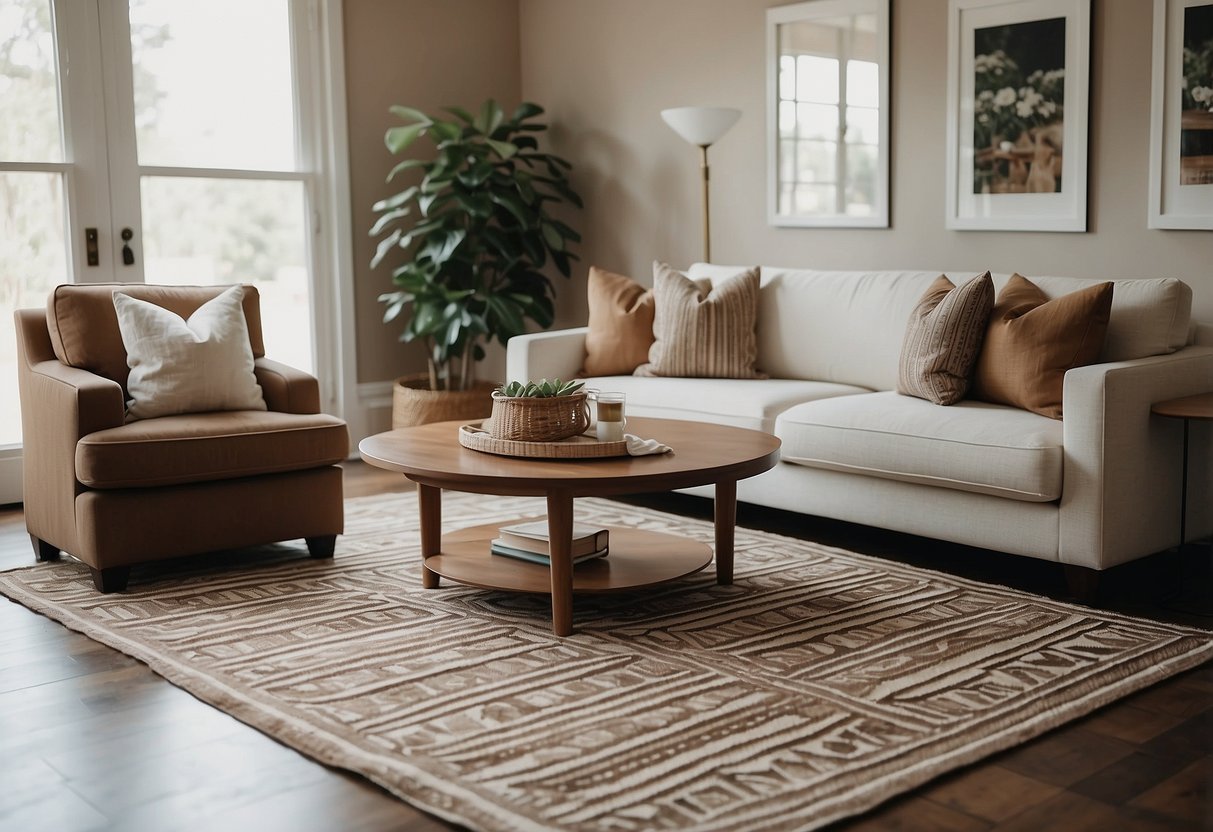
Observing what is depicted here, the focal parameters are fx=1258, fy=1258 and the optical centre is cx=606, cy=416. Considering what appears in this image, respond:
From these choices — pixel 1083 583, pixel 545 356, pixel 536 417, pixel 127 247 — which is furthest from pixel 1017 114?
pixel 127 247

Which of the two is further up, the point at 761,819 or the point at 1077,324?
the point at 1077,324

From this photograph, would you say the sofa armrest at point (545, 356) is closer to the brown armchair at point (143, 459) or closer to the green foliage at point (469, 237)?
the green foliage at point (469, 237)

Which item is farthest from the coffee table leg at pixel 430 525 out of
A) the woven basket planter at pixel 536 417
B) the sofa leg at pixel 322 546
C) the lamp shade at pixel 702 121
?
the lamp shade at pixel 702 121

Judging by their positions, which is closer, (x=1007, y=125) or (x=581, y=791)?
(x=581, y=791)

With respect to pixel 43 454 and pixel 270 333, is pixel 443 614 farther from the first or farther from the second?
pixel 270 333

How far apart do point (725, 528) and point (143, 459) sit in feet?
5.40

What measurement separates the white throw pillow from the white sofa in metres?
1.42

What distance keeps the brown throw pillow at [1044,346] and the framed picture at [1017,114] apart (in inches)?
28.1

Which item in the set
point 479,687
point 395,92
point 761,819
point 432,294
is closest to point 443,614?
point 479,687

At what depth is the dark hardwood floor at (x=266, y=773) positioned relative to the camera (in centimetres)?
215

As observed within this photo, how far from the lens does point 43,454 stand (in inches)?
150

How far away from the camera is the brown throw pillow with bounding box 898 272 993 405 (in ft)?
12.6

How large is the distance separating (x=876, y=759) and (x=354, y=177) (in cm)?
417

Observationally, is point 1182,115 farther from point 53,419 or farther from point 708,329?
point 53,419
